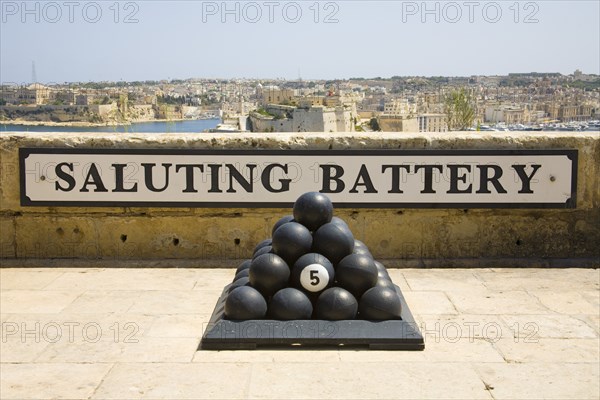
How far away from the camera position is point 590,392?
3768 mm

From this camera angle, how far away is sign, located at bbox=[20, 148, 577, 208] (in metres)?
6.61

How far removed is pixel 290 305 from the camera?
4.57 m

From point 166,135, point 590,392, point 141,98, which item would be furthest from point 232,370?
point 141,98

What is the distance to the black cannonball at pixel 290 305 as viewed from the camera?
15.0 feet

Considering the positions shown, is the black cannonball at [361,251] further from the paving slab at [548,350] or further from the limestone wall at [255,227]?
the limestone wall at [255,227]

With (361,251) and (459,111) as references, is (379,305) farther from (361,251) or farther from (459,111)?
(459,111)

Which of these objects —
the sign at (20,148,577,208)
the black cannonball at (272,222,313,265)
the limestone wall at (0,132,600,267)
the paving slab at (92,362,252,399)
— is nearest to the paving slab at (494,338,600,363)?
the black cannonball at (272,222,313,265)

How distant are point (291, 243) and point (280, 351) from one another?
0.75 meters

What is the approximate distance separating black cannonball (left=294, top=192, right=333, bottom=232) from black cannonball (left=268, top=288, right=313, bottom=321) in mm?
563

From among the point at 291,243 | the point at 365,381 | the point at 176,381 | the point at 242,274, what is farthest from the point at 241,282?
the point at 365,381

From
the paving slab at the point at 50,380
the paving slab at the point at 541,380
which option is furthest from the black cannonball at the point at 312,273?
Result: the paving slab at the point at 50,380

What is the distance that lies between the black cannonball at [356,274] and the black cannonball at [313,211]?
38cm

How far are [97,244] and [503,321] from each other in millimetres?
3842

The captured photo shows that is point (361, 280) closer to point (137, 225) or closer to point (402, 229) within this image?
point (402, 229)
